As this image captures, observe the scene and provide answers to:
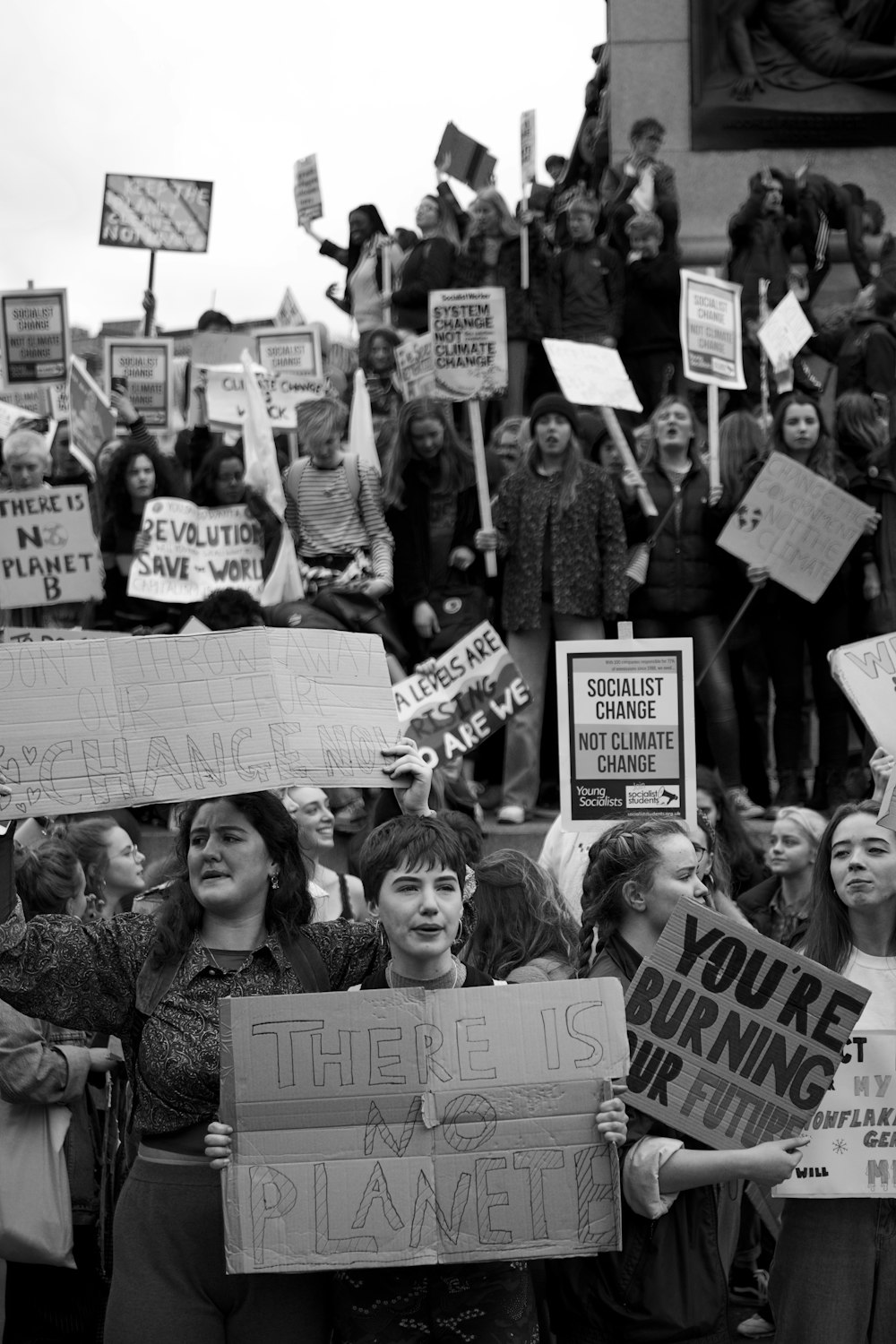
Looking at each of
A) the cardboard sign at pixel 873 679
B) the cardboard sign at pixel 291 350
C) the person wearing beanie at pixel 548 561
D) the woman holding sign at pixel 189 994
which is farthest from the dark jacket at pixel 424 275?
the woman holding sign at pixel 189 994

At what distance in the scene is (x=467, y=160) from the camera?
15.2m

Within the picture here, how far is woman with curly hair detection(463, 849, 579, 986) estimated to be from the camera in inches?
182

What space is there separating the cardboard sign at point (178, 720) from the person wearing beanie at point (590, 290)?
8.68 m

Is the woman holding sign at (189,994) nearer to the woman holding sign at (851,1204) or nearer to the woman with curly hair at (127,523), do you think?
the woman holding sign at (851,1204)

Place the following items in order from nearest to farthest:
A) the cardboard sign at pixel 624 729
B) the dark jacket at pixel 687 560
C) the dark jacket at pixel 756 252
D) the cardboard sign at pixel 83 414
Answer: the cardboard sign at pixel 624 729 → the dark jacket at pixel 687 560 → the cardboard sign at pixel 83 414 → the dark jacket at pixel 756 252

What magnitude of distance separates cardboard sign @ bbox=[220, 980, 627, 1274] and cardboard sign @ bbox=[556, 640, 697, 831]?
2183 millimetres

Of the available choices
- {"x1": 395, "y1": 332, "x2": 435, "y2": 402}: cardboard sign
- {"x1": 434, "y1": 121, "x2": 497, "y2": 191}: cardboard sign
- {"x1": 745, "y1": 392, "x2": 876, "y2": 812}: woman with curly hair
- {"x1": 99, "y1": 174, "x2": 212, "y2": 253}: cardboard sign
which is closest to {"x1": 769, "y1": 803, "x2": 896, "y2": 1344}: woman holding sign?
{"x1": 745, "y1": 392, "x2": 876, "y2": 812}: woman with curly hair

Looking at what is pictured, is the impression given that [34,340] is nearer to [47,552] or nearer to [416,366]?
[416,366]

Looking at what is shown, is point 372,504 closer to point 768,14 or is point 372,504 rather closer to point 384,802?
point 384,802

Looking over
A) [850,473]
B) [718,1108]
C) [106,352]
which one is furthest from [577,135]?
[718,1108]

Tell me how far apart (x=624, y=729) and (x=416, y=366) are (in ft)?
19.2

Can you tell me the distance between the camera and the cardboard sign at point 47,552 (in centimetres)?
891

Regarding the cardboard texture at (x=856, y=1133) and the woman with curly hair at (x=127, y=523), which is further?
the woman with curly hair at (x=127, y=523)

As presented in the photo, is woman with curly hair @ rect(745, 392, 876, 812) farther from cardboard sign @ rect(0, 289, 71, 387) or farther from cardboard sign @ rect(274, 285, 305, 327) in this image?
cardboard sign @ rect(274, 285, 305, 327)
